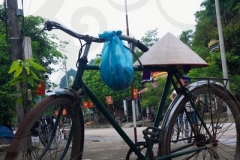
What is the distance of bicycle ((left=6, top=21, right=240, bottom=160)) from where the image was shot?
2.23 metres

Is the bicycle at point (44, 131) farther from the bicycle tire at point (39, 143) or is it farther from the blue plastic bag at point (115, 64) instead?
the blue plastic bag at point (115, 64)

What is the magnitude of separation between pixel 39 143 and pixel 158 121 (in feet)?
3.43

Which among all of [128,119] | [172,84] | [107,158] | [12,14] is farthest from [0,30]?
[128,119]

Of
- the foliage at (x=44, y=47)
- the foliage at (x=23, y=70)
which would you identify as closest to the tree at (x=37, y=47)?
the foliage at (x=44, y=47)

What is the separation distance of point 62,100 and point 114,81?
1.20ft

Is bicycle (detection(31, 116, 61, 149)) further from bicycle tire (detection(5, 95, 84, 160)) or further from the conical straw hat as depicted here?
the conical straw hat

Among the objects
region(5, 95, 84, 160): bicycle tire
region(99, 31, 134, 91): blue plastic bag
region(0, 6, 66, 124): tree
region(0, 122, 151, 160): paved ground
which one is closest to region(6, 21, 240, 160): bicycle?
region(5, 95, 84, 160): bicycle tire

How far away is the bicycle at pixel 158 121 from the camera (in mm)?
2227

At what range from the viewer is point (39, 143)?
7.63 feet

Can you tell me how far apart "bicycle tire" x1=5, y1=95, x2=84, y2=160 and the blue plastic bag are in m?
0.29

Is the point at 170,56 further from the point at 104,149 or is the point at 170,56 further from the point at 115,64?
the point at 104,149

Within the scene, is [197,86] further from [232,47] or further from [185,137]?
[232,47]

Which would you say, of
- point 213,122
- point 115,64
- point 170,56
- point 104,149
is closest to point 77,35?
point 115,64

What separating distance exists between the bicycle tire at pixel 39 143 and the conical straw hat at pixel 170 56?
2.38ft
